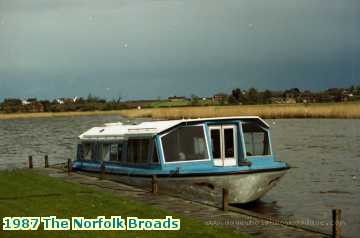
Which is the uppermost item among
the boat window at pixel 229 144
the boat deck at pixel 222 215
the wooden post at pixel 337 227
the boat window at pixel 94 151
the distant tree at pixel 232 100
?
the distant tree at pixel 232 100

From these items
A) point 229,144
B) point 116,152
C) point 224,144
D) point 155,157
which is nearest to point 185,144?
point 155,157

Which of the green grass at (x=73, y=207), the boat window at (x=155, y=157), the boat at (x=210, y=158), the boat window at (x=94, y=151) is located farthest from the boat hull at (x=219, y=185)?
the boat window at (x=94, y=151)

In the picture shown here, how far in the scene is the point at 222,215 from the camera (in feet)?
51.1

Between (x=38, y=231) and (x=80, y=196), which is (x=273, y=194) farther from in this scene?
(x=38, y=231)

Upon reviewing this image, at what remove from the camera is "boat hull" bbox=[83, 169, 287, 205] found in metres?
19.9

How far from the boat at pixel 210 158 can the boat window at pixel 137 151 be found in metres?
0.04

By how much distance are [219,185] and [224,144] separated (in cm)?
195

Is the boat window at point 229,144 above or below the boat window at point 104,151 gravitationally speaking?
above

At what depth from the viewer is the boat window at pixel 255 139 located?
21281mm

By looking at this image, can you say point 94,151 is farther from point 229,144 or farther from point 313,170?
point 313,170

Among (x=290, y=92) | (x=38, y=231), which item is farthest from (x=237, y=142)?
(x=290, y=92)

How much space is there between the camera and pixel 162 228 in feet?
45.0

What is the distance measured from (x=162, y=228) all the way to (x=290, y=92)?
122 metres

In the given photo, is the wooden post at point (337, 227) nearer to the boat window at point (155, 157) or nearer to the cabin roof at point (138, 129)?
the cabin roof at point (138, 129)
